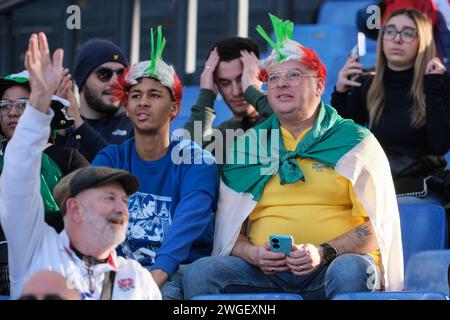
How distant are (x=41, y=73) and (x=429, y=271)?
5.80 feet

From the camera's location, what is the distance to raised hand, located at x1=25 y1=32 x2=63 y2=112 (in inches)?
157

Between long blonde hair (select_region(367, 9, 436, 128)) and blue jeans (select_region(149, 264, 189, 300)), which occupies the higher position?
long blonde hair (select_region(367, 9, 436, 128))

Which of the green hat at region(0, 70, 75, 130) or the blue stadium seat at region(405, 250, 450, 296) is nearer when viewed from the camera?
the blue stadium seat at region(405, 250, 450, 296)

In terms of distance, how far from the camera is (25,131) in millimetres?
3965

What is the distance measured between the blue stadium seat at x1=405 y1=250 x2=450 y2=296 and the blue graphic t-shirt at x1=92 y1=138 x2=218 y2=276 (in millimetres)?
847

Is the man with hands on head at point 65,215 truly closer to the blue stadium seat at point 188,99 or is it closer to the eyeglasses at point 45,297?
the eyeglasses at point 45,297

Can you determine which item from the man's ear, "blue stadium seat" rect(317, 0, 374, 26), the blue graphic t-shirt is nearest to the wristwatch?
the blue graphic t-shirt

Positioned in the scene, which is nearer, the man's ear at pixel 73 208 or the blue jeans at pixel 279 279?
the man's ear at pixel 73 208

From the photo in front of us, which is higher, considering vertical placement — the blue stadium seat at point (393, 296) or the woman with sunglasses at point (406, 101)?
the woman with sunglasses at point (406, 101)

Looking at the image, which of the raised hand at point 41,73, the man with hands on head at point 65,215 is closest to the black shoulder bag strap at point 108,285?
the man with hands on head at point 65,215

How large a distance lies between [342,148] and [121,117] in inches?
66.5

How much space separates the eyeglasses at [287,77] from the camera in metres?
5.18

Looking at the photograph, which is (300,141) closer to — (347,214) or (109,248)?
(347,214)

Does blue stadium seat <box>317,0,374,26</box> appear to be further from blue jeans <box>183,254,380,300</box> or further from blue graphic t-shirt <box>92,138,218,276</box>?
blue jeans <box>183,254,380,300</box>
